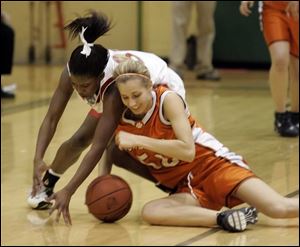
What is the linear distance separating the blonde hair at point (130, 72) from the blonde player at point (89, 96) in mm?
97

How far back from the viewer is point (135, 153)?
15.7ft

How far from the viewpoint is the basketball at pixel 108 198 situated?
4.62m

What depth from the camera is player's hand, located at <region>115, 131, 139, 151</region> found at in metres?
4.45

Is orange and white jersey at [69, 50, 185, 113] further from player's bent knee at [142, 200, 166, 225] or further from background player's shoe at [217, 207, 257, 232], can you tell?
background player's shoe at [217, 207, 257, 232]

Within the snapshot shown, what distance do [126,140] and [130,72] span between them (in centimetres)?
33

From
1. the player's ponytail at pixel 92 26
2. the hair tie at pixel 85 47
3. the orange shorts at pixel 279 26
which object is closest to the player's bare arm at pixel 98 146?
the hair tie at pixel 85 47

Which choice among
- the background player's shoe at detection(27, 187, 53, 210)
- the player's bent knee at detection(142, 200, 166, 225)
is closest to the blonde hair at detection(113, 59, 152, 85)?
the player's bent knee at detection(142, 200, 166, 225)

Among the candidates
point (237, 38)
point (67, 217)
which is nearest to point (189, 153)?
point (67, 217)

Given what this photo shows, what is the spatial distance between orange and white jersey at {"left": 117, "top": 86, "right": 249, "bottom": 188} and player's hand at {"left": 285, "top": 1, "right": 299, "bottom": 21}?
98.7 inches

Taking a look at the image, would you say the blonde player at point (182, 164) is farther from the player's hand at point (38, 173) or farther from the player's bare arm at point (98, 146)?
the player's hand at point (38, 173)

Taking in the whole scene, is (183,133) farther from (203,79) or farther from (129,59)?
(203,79)

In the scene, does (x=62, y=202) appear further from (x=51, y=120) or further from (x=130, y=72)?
(x=130, y=72)

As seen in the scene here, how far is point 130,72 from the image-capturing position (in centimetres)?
450

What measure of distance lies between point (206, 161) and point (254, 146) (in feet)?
7.32
